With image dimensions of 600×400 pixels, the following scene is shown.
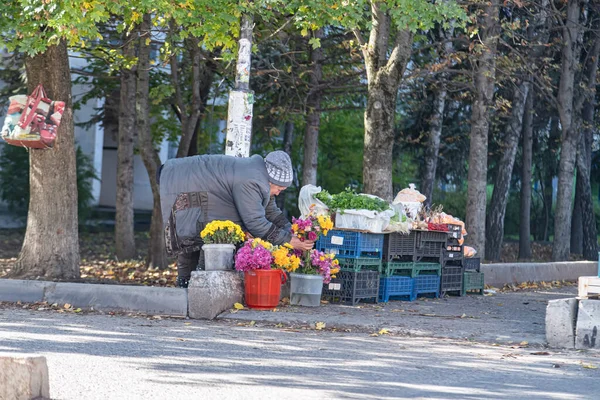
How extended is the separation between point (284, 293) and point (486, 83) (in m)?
9.86

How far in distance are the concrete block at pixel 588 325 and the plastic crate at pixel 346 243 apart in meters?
3.73

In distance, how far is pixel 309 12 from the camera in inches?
584

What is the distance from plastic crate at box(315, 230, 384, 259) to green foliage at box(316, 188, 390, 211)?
0.33 metres

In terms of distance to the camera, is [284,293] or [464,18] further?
[464,18]

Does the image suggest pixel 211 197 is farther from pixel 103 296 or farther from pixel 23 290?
pixel 23 290

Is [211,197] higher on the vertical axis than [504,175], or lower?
lower

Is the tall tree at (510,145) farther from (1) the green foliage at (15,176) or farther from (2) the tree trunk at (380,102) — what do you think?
(1) the green foliage at (15,176)

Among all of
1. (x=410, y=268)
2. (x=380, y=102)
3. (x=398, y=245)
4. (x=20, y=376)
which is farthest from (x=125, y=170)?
(x=20, y=376)

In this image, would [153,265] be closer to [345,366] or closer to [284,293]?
[284,293]

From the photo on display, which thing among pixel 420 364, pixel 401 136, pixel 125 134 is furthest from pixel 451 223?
pixel 401 136

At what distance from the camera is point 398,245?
13.9 metres

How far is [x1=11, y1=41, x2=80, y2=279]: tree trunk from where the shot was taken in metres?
14.8

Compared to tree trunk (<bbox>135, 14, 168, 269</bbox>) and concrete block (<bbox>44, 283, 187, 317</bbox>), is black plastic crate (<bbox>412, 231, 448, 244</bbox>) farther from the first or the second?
tree trunk (<bbox>135, 14, 168, 269</bbox>)

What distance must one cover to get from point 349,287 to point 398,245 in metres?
1.21
